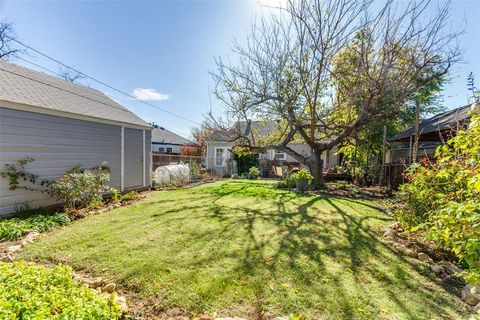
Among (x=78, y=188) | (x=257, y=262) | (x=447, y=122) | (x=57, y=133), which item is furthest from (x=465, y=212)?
(x=447, y=122)

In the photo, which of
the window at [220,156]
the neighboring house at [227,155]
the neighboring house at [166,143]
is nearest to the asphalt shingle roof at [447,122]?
the neighboring house at [227,155]

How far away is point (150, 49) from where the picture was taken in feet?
38.7

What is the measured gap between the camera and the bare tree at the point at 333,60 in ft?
26.3

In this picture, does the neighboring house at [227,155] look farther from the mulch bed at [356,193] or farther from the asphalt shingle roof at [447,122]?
the mulch bed at [356,193]

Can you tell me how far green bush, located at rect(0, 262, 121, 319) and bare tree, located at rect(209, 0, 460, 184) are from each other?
27.8 feet

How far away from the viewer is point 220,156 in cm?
1998

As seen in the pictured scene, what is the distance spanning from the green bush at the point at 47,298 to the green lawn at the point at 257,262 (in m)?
0.49

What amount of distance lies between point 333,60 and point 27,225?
10.3 metres

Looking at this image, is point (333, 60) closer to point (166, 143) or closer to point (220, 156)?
point (220, 156)

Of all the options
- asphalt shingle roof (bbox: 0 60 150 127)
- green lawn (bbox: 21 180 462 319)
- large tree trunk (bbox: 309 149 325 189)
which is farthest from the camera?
large tree trunk (bbox: 309 149 325 189)

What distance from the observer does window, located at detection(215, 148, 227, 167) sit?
19.7m

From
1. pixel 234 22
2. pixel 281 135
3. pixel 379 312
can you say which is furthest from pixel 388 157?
pixel 379 312

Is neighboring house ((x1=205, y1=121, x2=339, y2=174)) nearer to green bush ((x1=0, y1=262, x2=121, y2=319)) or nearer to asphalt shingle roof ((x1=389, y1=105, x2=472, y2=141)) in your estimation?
asphalt shingle roof ((x1=389, y1=105, x2=472, y2=141))

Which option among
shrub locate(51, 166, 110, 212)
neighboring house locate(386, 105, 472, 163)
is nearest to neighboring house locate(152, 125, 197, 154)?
neighboring house locate(386, 105, 472, 163)
